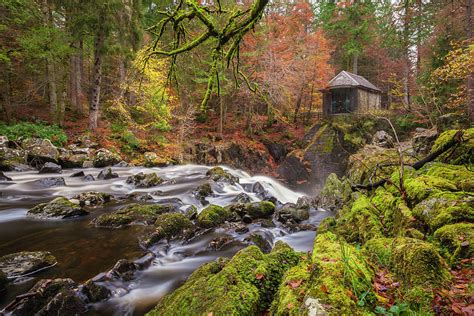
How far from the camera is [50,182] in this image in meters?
10.3

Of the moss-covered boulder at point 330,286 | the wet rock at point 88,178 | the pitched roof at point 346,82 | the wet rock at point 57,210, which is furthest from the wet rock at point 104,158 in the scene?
the pitched roof at point 346,82

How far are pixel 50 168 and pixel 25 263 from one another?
8.40m

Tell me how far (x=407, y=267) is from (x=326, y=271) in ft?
2.60

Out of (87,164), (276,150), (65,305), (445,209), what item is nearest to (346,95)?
(276,150)

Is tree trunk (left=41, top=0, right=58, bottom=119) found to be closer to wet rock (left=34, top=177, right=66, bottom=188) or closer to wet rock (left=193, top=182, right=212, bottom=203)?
wet rock (left=34, top=177, right=66, bottom=188)

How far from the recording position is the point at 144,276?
4887 millimetres

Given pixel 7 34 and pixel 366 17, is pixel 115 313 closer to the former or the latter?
pixel 7 34

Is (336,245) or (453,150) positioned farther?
(453,150)

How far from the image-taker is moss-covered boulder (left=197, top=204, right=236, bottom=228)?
23.5 feet

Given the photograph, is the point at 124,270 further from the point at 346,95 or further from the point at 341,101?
the point at 346,95

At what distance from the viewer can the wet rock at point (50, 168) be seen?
1167 cm

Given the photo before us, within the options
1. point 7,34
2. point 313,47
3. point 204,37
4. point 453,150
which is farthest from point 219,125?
point 204,37

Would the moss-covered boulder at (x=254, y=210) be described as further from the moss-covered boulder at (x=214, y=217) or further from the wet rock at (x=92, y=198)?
the wet rock at (x=92, y=198)

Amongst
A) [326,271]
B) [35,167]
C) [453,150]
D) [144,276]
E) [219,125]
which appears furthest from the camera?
[219,125]
